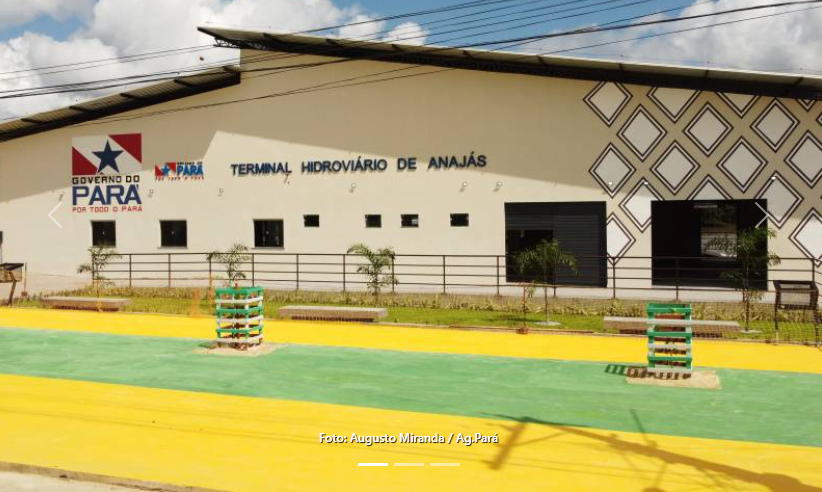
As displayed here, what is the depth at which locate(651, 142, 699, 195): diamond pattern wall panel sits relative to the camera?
88.8 ft

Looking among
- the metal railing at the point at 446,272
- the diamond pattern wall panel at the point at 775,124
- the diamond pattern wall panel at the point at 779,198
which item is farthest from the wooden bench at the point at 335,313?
the diamond pattern wall panel at the point at 775,124

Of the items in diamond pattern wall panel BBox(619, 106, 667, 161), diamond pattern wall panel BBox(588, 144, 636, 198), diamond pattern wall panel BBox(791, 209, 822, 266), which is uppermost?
diamond pattern wall panel BBox(619, 106, 667, 161)

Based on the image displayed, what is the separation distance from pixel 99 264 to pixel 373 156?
12122 millimetres

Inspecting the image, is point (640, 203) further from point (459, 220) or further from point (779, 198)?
point (459, 220)

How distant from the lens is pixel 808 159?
85.1 ft

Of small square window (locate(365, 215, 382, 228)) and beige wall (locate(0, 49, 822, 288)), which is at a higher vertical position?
beige wall (locate(0, 49, 822, 288))

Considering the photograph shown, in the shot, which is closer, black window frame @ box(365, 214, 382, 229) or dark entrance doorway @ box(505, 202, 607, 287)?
dark entrance doorway @ box(505, 202, 607, 287)

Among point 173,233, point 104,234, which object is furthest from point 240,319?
point 104,234

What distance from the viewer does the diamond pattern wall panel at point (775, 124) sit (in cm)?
2611

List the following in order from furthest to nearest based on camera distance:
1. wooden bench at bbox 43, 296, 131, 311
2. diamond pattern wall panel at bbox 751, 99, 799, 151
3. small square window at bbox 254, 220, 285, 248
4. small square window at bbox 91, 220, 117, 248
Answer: small square window at bbox 91, 220, 117, 248 < small square window at bbox 254, 220, 285, 248 < diamond pattern wall panel at bbox 751, 99, 799, 151 < wooden bench at bbox 43, 296, 131, 311

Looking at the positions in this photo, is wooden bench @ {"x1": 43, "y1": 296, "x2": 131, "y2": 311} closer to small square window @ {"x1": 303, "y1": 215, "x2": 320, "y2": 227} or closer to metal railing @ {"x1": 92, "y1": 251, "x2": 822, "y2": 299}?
metal railing @ {"x1": 92, "y1": 251, "x2": 822, "y2": 299}

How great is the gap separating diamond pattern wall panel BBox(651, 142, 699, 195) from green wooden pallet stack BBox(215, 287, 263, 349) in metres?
17.8

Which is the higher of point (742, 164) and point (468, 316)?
point (742, 164)

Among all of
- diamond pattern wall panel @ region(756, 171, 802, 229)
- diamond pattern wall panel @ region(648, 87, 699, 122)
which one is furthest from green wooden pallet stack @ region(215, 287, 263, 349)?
diamond pattern wall panel @ region(756, 171, 802, 229)
